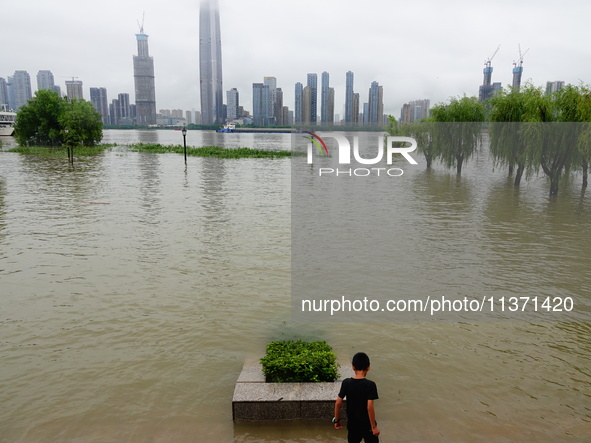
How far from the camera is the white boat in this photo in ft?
391

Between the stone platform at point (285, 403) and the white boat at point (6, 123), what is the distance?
135 m

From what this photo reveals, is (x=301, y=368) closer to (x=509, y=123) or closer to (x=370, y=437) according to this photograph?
(x=370, y=437)

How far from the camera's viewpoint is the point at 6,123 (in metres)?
125

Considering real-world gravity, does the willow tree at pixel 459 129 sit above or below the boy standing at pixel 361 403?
above

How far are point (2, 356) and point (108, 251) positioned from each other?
6.85 m

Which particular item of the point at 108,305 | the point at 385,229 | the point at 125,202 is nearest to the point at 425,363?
the point at 108,305

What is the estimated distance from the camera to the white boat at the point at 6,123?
11919cm

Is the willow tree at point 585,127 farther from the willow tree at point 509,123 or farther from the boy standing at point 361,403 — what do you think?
the boy standing at point 361,403

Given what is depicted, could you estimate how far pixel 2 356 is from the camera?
8.30 m

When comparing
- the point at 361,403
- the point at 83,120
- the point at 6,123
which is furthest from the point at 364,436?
the point at 6,123

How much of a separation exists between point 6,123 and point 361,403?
150455 mm

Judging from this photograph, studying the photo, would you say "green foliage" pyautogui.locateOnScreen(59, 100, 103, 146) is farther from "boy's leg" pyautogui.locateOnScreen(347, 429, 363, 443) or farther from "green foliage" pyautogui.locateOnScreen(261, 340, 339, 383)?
"boy's leg" pyautogui.locateOnScreen(347, 429, 363, 443)

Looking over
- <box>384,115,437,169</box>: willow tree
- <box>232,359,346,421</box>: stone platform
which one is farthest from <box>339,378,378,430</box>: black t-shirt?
<box>384,115,437,169</box>: willow tree

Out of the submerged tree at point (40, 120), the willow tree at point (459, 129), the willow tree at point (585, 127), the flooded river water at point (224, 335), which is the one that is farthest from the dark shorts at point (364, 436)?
the submerged tree at point (40, 120)
